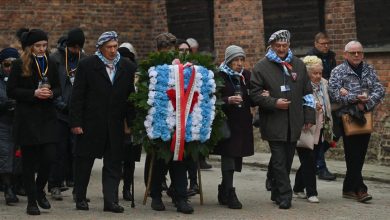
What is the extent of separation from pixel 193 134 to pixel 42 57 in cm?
181

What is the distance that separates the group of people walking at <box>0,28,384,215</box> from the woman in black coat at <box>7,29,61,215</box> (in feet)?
0.03

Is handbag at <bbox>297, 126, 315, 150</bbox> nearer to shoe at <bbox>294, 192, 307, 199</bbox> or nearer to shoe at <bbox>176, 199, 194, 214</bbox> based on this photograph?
shoe at <bbox>294, 192, 307, 199</bbox>

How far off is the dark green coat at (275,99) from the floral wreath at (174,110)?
1.98 feet

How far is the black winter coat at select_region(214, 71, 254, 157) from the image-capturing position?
10.2 meters

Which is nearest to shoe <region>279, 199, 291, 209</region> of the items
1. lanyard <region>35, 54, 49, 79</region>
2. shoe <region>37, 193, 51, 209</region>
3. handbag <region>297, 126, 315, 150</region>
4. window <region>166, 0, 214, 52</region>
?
handbag <region>297, 126, 315, 150</region>

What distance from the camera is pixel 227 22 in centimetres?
1805

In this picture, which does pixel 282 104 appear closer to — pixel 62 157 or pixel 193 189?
pixel 193 189

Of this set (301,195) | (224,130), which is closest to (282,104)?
(224,130)

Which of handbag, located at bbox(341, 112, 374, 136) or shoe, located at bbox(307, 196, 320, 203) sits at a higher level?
handbag, located at bbox(341, 112, 374, 136)

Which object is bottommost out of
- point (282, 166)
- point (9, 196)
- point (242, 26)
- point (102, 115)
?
point (9, 196)

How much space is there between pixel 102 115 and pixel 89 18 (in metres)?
9.58

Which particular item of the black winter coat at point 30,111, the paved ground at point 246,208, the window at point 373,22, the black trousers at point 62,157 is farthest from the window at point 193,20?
the black winter coat at point 30,111

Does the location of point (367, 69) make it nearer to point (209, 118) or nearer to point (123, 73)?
point (209, 118)

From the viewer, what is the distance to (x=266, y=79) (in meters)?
10.4
